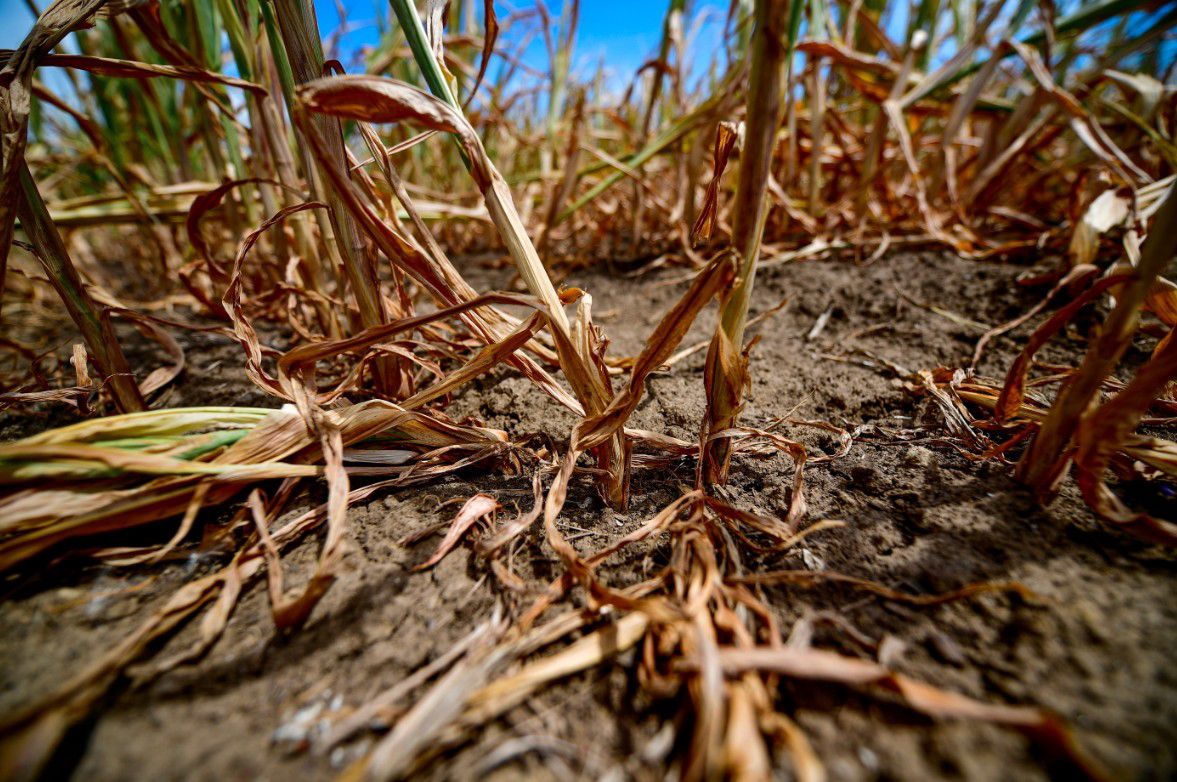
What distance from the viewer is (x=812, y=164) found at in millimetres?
1200

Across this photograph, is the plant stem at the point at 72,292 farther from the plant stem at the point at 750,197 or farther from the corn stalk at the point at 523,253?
the plant stem at the point at 750,197

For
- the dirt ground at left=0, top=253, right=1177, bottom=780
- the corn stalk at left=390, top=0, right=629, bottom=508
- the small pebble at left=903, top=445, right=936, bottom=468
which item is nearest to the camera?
the dirt ground at left=0, top=253, right=1177, bottom=780

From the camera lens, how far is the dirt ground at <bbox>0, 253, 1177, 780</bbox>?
31 centimetres

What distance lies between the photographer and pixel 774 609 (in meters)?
0.41

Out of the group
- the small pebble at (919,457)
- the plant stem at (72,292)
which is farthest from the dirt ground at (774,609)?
the plant stem at (72,292)

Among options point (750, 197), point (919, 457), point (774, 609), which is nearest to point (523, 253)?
point (750, 197)

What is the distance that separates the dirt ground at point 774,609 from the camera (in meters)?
0.31

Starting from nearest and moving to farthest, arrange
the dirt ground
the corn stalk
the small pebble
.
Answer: the dirt ground
the corn stalk
the small pebble

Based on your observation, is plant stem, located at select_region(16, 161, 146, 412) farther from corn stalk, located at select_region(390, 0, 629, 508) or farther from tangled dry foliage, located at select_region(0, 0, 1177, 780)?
corn stalk, located at select_region(390, 0, 629, 508)

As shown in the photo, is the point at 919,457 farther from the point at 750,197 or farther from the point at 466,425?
the point at 466,425

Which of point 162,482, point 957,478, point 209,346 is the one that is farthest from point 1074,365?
point 209,346

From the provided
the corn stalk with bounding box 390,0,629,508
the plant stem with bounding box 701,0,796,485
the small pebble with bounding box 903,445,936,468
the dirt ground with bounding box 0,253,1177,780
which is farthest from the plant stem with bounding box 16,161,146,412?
the small pebble with bounding box 903,445,936,468

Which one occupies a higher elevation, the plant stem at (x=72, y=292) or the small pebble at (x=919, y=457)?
the plant stem at (x=72, y=292)

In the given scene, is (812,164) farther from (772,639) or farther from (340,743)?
(340,743)
